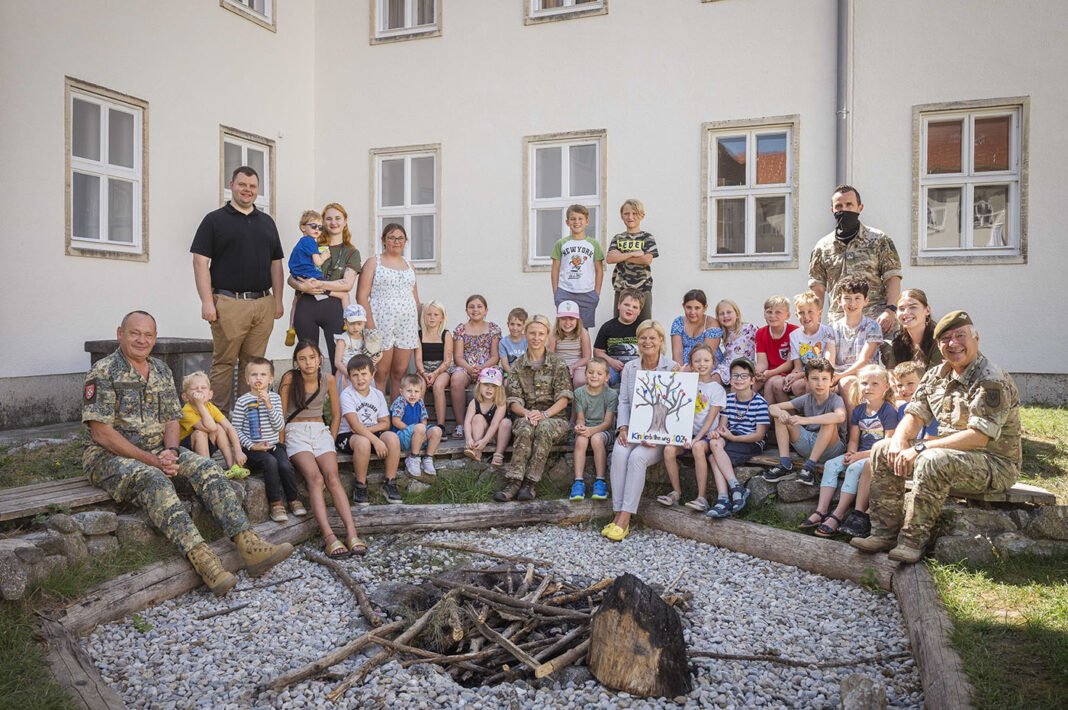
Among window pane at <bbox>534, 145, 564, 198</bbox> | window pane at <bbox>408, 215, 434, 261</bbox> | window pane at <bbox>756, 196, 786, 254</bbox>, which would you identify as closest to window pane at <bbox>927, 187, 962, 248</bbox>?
window pane at <bbox>756, 196, 786, 254</bbox>

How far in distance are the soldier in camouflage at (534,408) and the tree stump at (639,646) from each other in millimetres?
2582

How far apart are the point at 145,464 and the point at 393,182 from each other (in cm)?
778

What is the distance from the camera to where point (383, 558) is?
18.7ft

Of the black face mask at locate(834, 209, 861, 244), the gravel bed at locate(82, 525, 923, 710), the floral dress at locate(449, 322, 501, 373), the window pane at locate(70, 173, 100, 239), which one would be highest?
the window pane at locate(70, 173, 100, 239)

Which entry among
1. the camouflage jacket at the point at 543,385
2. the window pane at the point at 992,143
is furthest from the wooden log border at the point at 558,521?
the window pane at the point at 992,143

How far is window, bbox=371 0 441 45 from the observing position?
1181 cm

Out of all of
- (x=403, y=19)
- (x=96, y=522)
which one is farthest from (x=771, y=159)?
(x=96, y=522)

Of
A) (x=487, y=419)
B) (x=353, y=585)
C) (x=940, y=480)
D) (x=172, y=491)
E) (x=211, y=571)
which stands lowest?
(x=353, y=585)

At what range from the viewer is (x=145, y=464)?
5.14m

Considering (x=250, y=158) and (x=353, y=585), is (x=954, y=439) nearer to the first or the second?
(x=353, y=585)

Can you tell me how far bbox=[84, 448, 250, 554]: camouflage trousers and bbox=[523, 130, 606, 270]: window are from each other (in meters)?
6.60

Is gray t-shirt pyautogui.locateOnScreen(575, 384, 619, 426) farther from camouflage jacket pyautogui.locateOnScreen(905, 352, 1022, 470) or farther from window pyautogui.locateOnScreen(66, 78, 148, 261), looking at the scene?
window pyautogui.locateOnScreen(66, 78, 148, 261)

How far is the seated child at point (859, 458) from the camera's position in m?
5.48

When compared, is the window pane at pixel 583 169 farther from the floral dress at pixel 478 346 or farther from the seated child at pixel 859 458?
the seated child at pixel 859 458
